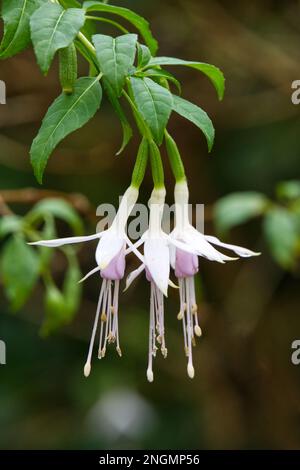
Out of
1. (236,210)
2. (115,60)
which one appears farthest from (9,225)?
(115,60)

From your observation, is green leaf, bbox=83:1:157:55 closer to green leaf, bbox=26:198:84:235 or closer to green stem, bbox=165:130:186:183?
green stem, bbox=165:130:186:183

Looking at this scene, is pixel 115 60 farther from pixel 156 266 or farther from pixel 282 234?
pixel 282 234

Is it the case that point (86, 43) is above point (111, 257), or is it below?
above

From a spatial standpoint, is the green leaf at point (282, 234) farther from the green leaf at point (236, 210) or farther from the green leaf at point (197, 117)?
the green leaf at point (197, 117)

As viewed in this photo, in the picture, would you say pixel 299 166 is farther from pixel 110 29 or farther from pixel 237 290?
pixel 110 29

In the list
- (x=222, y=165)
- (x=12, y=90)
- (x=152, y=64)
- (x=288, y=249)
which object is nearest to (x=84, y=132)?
(x=12, y=90)

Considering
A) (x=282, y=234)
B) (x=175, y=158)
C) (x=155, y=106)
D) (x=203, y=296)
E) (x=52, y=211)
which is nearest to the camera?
(x=155, y=106)

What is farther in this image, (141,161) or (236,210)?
(236,210)
